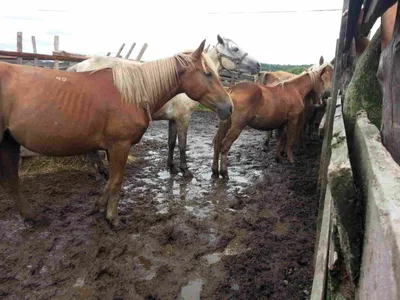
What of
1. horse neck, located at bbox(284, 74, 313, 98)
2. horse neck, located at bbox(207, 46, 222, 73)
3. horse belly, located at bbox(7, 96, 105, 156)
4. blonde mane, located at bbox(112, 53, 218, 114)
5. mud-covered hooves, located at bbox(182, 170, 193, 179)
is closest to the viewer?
horse belly, located at bbox(7, 96, 105, 156)

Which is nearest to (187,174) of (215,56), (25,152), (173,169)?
(173,169)

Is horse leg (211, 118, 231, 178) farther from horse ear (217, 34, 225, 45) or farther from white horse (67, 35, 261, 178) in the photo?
horse ear (217, 34, 225, 45)

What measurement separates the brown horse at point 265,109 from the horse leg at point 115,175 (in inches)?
93.6

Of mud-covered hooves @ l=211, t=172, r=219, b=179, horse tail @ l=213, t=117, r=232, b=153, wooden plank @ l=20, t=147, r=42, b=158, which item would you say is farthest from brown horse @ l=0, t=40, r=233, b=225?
mud-covered hooves @ l=211, t=172, r=219, b=179

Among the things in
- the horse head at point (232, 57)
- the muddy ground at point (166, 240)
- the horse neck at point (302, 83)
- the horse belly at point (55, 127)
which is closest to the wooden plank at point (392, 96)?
the muddy ground at point (166, 240)

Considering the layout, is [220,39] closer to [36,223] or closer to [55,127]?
[55,127]

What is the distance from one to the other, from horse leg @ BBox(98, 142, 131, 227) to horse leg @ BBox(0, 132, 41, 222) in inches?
30.8

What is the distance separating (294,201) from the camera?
178 inches

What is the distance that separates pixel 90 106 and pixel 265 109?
3.56 meters

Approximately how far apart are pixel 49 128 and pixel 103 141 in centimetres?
53

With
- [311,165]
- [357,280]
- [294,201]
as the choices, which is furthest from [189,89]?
[311,165]

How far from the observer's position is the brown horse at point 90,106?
9.75 feet

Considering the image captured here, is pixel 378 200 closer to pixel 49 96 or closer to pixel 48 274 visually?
pixel 48 274

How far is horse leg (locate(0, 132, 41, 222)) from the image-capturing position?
338cm
